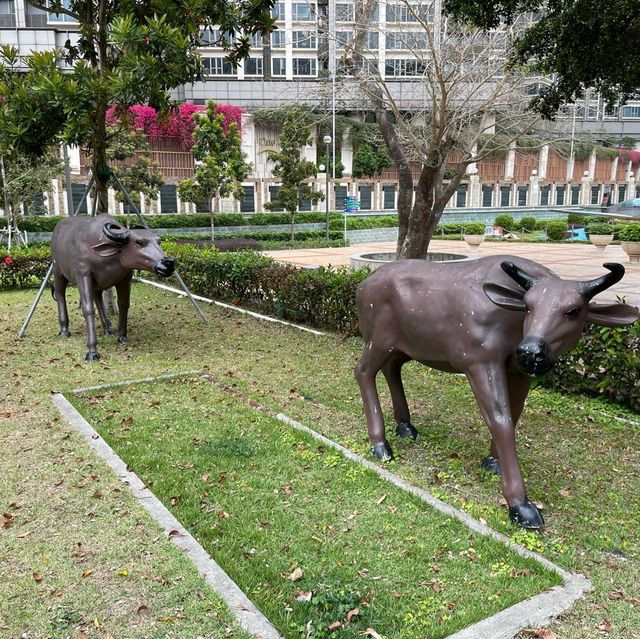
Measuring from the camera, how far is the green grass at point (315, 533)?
11.6 ft

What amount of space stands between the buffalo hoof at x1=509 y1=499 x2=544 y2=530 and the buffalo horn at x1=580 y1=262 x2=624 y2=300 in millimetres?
1578

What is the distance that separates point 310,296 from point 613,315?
7433mm

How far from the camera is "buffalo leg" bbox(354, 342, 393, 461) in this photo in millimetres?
5582

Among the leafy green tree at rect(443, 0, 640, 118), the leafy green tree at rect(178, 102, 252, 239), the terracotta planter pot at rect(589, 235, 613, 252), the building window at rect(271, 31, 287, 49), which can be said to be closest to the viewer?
the leafy green tree at rect(443, 0, 640, 118)

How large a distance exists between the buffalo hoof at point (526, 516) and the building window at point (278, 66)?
188ft

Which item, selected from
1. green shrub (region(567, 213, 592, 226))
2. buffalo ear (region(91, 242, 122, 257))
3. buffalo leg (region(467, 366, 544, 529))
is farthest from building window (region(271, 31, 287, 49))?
buffalo leg (region(467, 366, 544, 529))

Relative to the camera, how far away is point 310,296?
37.1 ft

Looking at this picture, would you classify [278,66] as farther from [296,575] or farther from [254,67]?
[296,575]

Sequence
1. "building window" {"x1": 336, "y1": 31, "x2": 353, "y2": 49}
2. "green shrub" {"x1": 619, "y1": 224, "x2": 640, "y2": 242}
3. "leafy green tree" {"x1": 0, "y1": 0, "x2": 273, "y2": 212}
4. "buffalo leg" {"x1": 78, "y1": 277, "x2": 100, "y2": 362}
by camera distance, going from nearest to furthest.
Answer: "leafy green tree" {"x1": 0, "y1": 0, "x2": 273, "y2": 212}, "buffalo leg" {"x1": 78, "y1": 277, "x2": 100, "y2": 362}, "building window" {"x1": 336, "y1": 31, "x2": 353, "y2": 49}, "green shrub" {"x1": 619, "y1": 224, "x2": 640, "y2": 242}

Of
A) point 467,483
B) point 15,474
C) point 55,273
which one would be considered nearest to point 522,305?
point 467,483

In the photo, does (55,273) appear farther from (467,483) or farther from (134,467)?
(467,483)

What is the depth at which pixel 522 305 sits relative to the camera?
4.24 meters

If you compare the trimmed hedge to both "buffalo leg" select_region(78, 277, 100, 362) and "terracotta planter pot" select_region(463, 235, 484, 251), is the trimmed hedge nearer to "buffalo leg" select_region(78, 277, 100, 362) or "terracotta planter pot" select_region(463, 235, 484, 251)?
"buffalo leg" select_region(78, 277, 100, 362)

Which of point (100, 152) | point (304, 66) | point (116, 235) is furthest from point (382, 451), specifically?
point (304, 66)
